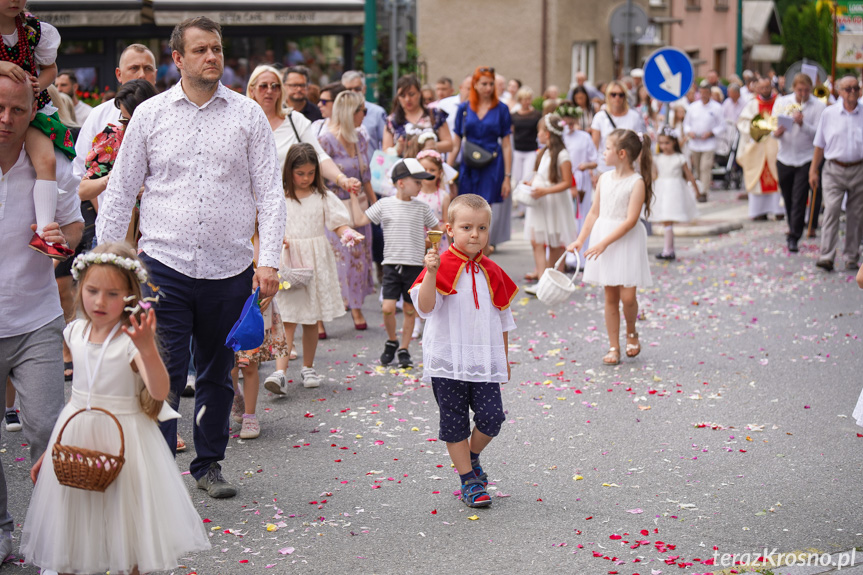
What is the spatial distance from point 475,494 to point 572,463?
0.89 meters

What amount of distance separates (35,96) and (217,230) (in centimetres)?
95

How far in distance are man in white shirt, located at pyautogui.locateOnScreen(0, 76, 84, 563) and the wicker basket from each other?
2.37 ft

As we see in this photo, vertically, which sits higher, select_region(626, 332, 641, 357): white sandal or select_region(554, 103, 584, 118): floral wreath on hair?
select_region(554, 103, 584, 118): floral wreath on hair

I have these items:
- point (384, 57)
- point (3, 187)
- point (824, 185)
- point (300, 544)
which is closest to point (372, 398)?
point (300, 544)

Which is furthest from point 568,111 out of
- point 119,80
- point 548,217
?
point 119,80

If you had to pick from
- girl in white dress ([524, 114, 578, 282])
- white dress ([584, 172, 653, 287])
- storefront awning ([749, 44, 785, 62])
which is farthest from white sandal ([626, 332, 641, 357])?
storefront awning ([749, 44, 785, 62])

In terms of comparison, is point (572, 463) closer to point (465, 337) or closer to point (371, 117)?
point (465, 337)

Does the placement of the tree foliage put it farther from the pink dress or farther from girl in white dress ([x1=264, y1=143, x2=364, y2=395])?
girl in white dress ([x1=264, y1=143, x2=364, y2=395])

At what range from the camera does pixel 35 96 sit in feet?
14.7

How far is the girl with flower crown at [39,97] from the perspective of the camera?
4316 mm

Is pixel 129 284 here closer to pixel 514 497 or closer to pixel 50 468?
pixel 50 468

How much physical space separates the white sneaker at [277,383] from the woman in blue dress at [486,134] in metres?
5.10

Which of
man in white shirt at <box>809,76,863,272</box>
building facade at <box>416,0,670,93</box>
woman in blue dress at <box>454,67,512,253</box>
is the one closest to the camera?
woman in blue dress at <box>454,67,512,253</box>

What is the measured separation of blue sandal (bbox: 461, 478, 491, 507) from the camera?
5074mm
